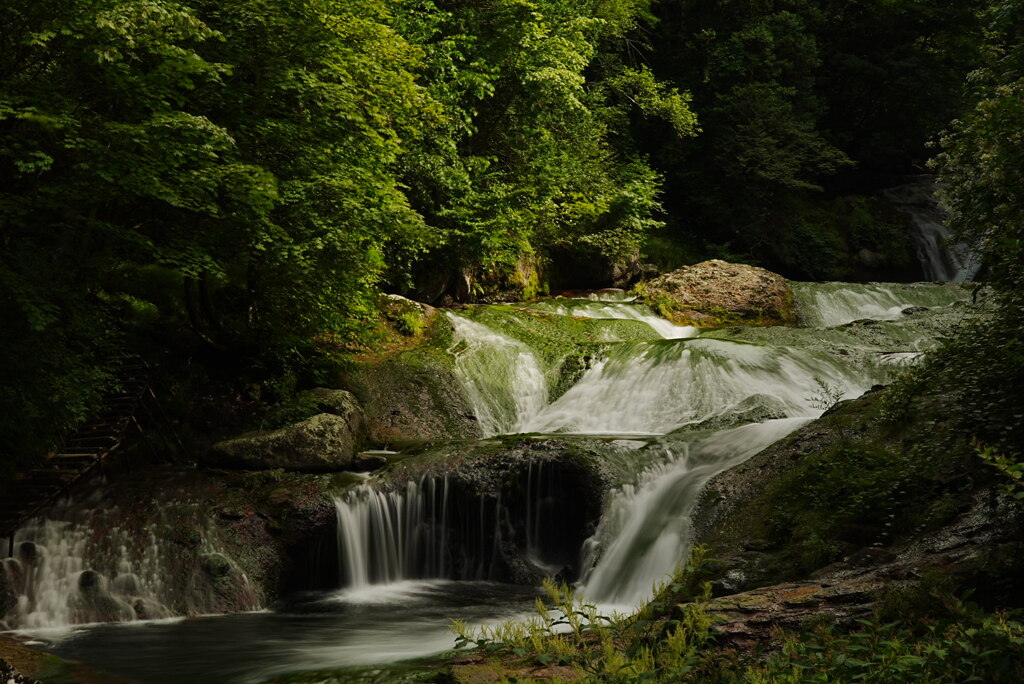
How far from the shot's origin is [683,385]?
13.5m

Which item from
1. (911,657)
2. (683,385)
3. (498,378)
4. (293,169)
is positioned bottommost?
(911,657)

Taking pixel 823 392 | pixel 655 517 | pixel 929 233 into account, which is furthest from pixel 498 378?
pixel 929 233

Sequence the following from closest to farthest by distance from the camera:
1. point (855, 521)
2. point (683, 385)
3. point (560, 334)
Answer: point (855, 521), point (683, 385), point (560, 334)

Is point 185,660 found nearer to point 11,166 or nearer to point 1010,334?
point 11,166

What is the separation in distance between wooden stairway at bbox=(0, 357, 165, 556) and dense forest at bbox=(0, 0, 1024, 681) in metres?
0.24

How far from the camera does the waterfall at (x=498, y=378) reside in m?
14.1

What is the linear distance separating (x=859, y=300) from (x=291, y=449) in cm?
1673

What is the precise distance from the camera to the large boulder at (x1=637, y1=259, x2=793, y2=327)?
19559mm

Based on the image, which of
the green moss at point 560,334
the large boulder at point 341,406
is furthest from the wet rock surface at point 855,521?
the green moss at point 560,334

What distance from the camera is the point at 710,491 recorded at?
8.52 meters

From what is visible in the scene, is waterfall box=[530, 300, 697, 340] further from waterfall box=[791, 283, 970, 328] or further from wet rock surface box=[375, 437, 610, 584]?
wet rock surface box=[375, 437, 610, 584]

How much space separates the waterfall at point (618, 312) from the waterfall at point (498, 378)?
2844 mm

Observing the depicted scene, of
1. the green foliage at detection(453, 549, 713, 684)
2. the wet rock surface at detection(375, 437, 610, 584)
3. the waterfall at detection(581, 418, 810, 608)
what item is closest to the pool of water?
the wet rock surface at detection(375, 437, 610, 584)

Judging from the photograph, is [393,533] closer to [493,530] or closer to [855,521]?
[493,530]
